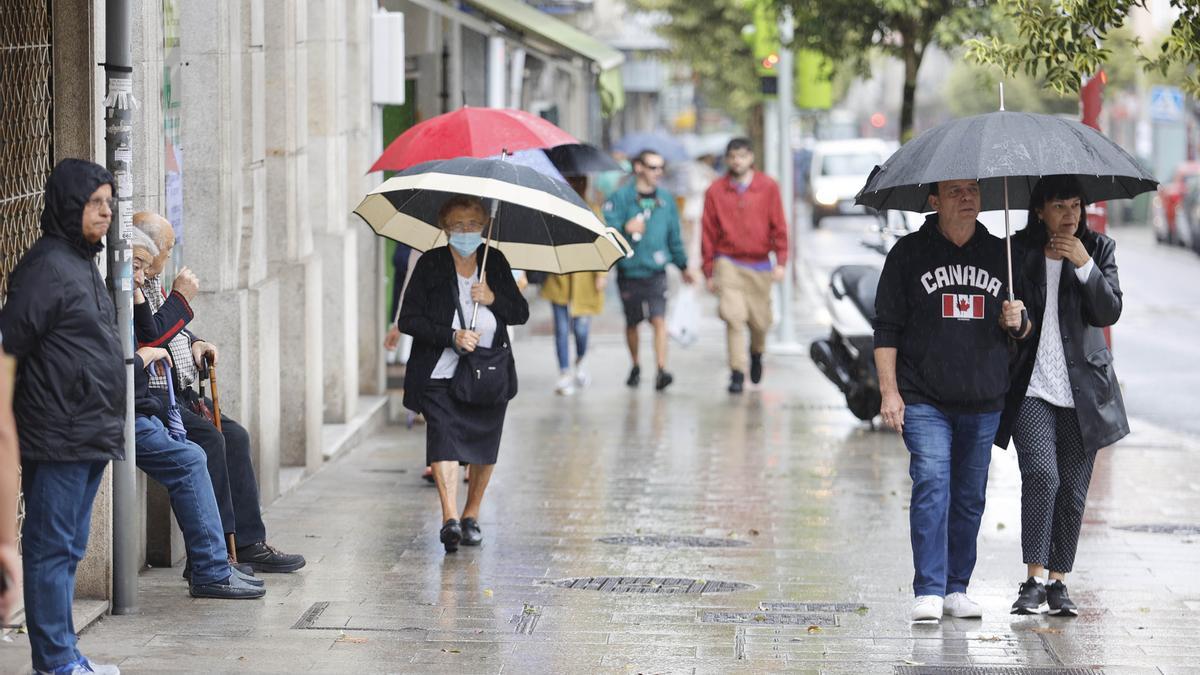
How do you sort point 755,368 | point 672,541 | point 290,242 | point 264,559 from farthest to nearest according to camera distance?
1. point 755,368
2. point 290,242
3. point 672,541
4. point 264,559

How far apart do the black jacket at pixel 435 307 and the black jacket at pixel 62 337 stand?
9.33ft

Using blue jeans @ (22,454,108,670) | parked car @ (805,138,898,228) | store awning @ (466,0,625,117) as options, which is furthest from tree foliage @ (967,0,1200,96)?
parked car @ (805,138,898,228)

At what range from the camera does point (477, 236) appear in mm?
8805

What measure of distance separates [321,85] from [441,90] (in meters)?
5.43

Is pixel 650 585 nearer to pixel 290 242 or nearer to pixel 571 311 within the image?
pixel 290 242

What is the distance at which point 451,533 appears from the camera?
8758 millimetres

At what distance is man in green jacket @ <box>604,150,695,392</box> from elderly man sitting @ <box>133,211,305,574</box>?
7098 millimetres

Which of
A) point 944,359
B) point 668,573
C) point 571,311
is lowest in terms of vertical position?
point 668,573

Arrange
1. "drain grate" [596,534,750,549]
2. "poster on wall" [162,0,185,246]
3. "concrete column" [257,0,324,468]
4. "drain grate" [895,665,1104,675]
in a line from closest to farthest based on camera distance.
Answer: "drain grate" [895,665,1104,675]
"poster on wall" [162,0,185,246]
"drain grate" [596,534,750,549]
"concrete column" [257,0,324,468]

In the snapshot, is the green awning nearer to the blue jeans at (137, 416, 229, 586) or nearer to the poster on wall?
the poster on wall

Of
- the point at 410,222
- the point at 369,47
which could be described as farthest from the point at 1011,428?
the point at 369,47

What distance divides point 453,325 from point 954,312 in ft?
8.03

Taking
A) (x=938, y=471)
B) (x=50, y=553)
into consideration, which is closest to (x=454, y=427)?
(x=938, y=471)

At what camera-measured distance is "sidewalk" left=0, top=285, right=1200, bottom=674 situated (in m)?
6.95
